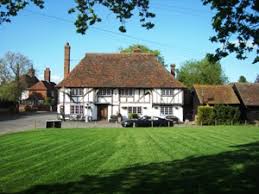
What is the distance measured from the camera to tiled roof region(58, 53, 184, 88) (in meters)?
49.2

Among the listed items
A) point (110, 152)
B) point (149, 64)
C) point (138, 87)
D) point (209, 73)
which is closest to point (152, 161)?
point (110, 152)

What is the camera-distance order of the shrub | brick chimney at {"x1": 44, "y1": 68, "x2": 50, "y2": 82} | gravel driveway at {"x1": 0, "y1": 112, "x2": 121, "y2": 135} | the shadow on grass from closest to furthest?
the shadow on grass < gravel driveway at {"x1": 0, "y1": 112, "x2": 121, "y2": 135} < the shrub < brick chimney at {"x1": 44, "y1": 68, "x2": 50, "y2": 82}

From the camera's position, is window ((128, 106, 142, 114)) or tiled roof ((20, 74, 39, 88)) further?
tiled roof ((20, 74, 39, 88))

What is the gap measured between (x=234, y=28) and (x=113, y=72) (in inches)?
A: 1623

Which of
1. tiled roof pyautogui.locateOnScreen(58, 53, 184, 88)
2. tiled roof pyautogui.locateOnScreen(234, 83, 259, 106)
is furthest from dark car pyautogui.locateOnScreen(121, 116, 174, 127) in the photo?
tiled roof pyautogui.locateOnScreen(234, 83, 259, 106)

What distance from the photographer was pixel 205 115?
1718 inches

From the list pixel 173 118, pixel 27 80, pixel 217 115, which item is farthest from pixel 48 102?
pixel 217 115

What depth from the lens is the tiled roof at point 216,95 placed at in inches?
1900

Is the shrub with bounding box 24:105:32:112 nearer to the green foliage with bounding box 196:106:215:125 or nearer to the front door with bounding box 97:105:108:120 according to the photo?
the front door with bounding box 97:105:108:120

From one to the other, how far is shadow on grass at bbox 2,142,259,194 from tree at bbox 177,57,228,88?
227 feet

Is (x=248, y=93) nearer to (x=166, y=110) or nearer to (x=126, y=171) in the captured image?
(x=166, y=110)

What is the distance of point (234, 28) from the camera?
10172 mm

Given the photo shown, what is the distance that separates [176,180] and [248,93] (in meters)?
43.1

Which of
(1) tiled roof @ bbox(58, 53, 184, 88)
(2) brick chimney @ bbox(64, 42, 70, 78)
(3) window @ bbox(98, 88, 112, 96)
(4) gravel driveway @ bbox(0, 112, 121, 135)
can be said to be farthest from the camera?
(2) brick chimney @ bbox(64, 42, 70, 78)
